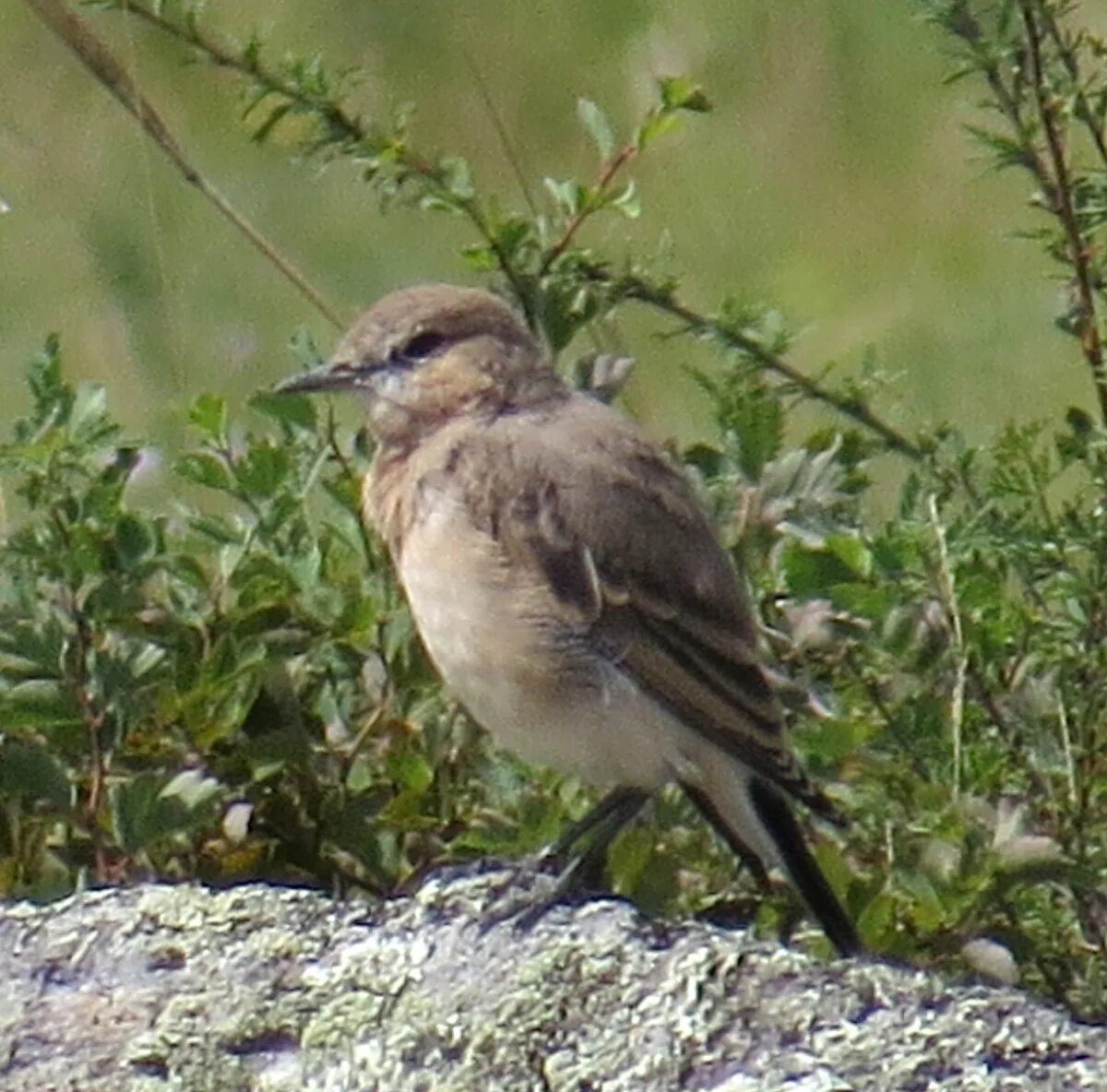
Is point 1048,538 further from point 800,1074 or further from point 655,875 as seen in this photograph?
point 800,1074

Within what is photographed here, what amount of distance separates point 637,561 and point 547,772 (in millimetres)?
464

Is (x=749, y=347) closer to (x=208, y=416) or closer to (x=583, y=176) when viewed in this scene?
(x=208, y=416)

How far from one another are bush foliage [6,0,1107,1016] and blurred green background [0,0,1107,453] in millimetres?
3316

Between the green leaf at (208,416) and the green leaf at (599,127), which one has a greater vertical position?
the green leaf at (599,127)

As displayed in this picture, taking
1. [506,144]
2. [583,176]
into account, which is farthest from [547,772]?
[583,176]

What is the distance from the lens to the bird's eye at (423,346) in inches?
213

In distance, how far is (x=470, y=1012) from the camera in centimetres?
362

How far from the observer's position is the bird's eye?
5.42m

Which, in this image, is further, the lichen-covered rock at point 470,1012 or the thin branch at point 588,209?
the thin branch at point 588,209

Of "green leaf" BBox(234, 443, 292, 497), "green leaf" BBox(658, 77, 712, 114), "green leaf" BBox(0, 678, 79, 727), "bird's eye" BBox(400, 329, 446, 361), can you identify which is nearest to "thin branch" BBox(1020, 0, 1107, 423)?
"green leaf" BBox(658, 77, 712, 114)

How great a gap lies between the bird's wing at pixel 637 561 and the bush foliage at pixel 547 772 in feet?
0.46

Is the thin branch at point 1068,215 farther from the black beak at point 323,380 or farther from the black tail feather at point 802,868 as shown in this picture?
the black beak at point 323,380

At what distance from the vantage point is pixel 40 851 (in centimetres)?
468

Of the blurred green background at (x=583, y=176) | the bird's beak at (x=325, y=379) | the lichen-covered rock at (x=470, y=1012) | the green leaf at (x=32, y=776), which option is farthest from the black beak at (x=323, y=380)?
the blurred green background at (x=583, y=176)
